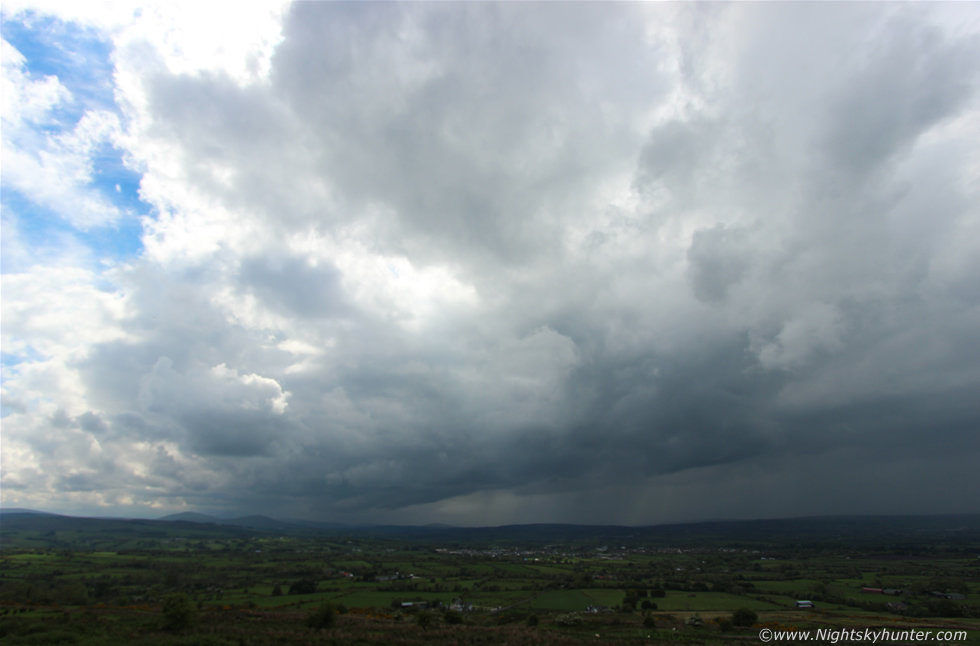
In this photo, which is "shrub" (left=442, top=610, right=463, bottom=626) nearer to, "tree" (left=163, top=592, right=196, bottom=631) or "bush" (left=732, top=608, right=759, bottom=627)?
"tree" (left=163, top=592, right=196, bottom=631)

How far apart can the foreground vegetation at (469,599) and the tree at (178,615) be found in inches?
5.7

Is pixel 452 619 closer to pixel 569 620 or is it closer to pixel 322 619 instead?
pixel 569 620

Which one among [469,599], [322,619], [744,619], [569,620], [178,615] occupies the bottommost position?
[469,599]

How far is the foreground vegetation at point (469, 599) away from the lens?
59.2m

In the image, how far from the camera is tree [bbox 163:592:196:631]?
6191 cm

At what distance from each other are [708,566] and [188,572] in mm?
172231

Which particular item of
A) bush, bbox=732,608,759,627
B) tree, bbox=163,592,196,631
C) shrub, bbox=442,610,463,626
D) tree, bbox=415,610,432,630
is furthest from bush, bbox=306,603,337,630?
bush, bbox=732,608,759,627

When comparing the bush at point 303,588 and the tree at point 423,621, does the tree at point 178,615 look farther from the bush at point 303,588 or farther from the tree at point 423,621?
the bush at point 303,588

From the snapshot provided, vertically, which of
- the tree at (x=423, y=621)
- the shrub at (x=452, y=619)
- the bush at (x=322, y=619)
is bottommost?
the shrub at (x=452, y=619)

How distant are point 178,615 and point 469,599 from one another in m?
58.3

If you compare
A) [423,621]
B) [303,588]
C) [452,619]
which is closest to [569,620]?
[452,619]

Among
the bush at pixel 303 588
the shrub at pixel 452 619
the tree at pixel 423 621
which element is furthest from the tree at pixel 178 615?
the bush at pixel 303 588

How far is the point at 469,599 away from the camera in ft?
334

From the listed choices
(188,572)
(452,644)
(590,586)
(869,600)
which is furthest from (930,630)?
(188,572)
